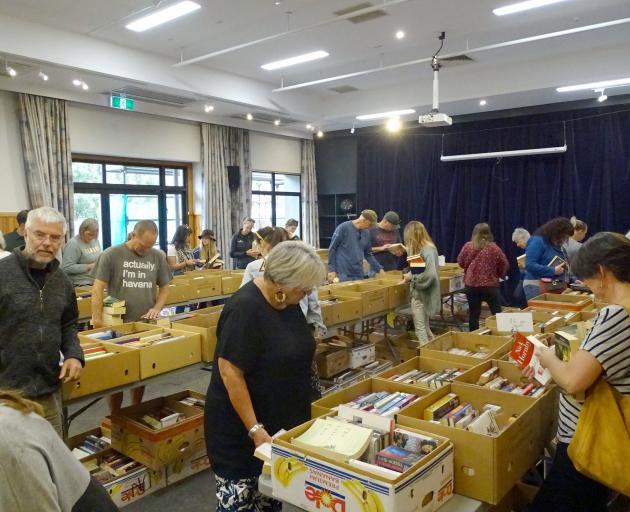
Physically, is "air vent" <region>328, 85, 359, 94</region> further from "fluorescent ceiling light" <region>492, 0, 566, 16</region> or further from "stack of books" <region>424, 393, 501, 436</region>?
"stack of books" <region>424, 393, 501, 436</region>

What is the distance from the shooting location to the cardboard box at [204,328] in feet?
10.0

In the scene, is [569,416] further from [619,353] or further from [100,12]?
[100,12]

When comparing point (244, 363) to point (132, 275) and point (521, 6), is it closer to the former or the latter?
point (132, 275)

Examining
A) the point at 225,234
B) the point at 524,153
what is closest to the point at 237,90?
the point at 225,234

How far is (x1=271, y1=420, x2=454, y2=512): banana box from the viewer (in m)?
1.35

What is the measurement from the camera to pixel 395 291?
5.02 m

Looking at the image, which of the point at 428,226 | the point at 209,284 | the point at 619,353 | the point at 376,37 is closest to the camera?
the point at 619,353

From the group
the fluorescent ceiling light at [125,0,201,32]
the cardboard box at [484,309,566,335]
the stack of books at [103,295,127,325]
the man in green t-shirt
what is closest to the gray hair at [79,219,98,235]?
the man in green t-shirt

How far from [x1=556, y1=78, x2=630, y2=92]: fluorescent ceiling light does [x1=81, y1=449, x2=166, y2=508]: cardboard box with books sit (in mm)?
6983

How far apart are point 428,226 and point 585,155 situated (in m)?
2.89

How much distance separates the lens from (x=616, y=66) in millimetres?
6891

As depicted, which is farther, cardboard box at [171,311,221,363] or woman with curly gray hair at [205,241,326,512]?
cardboard box at [171,311,221,363]

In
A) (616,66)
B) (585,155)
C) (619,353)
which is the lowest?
(619,353)

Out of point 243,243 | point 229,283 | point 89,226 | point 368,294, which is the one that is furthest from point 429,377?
point 243,243
